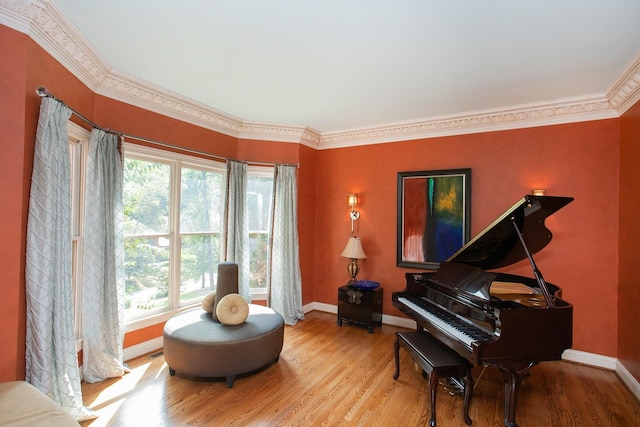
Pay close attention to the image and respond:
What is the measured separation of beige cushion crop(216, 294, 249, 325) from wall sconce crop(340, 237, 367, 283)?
1.78m

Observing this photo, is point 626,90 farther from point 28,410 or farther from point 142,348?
point 142,348

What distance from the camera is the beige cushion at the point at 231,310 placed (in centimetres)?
287

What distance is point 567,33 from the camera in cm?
213

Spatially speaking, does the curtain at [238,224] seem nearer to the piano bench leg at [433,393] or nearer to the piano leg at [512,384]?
the piano bench leg at [433,393]

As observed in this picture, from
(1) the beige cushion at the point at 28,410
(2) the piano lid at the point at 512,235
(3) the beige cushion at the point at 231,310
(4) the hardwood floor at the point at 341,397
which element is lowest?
(4) the hardwood floor at the point at 341,397

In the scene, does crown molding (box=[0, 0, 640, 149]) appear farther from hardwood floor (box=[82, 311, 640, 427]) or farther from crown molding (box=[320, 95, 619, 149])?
hardwood floor (box=[82, 311, 640, 427])

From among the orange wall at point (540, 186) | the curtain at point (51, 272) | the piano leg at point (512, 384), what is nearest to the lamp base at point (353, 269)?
the orange wall at point (540, 186)

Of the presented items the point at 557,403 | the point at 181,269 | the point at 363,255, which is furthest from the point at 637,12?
the point at 181,269

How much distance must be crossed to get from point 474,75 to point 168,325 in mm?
3707

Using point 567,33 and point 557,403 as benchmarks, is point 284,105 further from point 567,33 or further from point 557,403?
point 557,403

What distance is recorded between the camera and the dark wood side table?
4102 millimetres

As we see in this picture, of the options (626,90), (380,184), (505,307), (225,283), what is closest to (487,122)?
(626,90)

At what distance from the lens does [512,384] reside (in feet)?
6.96

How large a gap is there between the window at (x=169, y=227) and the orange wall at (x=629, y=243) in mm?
3983
